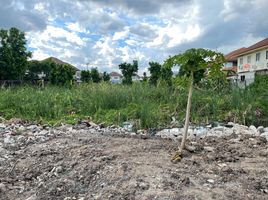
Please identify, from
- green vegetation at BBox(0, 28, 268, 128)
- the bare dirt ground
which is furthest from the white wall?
the bare dirt ground

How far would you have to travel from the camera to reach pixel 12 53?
2581 centimetres

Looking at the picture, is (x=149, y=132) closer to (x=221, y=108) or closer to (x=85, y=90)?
(x=221, y=108)

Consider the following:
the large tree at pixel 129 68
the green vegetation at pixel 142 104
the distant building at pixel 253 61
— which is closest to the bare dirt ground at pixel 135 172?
the green vegetation at pixel 142 104

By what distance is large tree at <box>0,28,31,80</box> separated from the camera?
25672 millimetres

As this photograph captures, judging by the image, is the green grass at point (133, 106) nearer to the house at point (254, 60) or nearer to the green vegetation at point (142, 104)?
the green vegetation at point (142, 104)

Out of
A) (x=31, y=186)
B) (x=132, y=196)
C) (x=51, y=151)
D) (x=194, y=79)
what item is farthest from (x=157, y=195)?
(x=51, y=151)

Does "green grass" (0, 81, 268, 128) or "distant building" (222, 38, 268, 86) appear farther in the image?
"distant building" (222, 38, 268, 86)

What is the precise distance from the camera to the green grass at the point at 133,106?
758 cm

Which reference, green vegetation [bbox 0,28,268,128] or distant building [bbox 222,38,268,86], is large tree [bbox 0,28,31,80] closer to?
green vegetation [bbox 0,28,268,128]

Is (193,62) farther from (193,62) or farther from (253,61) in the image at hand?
(253,61)

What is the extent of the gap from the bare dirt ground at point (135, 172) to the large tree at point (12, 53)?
75.4 ft

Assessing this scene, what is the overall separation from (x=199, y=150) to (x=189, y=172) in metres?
0.92

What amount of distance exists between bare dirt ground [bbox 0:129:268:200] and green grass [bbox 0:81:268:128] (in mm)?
2849

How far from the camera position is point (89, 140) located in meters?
4.75
